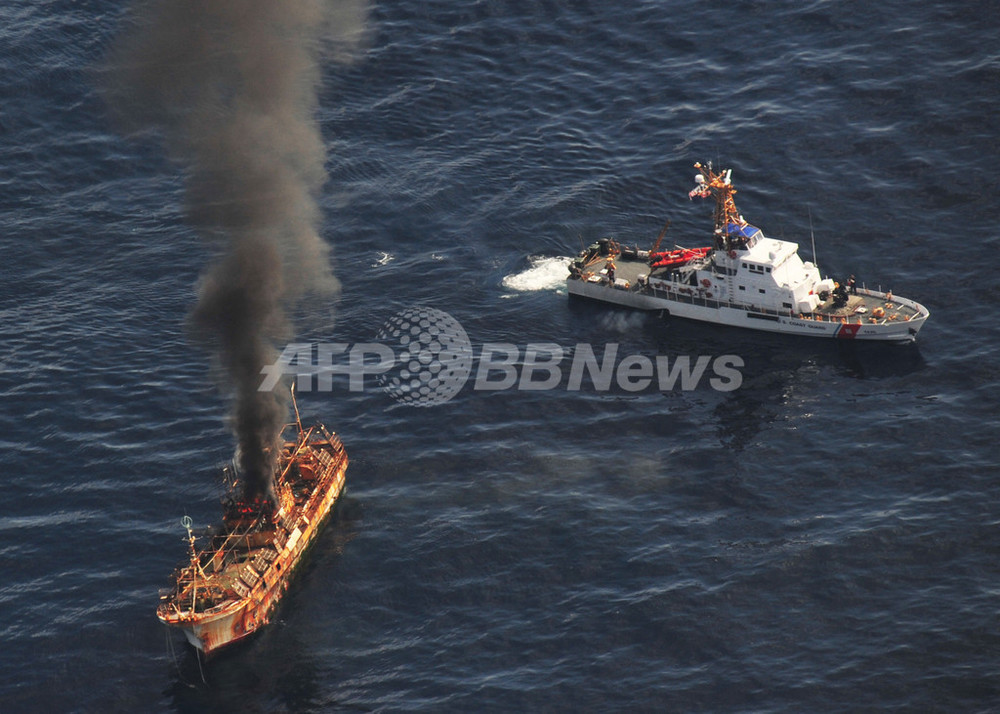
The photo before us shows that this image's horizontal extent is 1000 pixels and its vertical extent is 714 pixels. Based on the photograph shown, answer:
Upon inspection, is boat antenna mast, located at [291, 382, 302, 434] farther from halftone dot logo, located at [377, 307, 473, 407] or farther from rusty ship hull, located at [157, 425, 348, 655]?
halftone dot logo, located at [377, 307, 473, 407]

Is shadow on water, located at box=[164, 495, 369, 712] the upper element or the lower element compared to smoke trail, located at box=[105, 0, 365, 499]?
lower

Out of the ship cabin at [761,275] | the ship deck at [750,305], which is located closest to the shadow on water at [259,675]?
the ship deck at [750,305]

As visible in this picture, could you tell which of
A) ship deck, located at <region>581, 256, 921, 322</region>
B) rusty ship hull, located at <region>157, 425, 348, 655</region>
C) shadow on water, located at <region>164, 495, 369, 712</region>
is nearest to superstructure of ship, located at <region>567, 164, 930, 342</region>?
ship deck, located at <region>581, 256, 921, 322</region>

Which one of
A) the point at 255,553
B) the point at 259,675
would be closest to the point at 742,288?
the point at 255,553

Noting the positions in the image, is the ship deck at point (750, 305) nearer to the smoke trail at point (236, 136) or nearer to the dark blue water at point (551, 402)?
the dark blue water at point (551, 402)

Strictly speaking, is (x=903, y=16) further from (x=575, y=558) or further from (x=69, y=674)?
(x=69, y=674)
